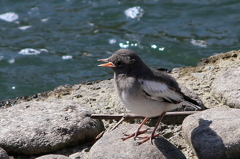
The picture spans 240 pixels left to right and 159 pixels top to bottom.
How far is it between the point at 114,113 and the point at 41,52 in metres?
4.57

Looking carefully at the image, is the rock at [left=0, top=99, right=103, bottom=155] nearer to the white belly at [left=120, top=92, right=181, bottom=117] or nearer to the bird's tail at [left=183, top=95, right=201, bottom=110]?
the white belly at [left=120, top=92, right=181, bottom=117]

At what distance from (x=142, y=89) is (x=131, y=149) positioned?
732mm

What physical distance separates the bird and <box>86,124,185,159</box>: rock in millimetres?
98

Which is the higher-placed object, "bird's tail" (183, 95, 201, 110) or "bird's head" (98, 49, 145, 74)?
"bird's head" (98, 49, 145, 74)

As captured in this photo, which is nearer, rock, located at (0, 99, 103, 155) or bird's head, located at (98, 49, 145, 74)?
bird's head, located at (98, 49, 145, 74)

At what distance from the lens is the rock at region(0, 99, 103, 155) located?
5746 millimetres

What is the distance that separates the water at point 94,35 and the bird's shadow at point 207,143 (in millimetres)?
4359

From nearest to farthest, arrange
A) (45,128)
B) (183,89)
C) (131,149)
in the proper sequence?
1. (131,149)
2. (45,128)
3. (183,89)

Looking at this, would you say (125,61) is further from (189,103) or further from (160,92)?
(189,103)

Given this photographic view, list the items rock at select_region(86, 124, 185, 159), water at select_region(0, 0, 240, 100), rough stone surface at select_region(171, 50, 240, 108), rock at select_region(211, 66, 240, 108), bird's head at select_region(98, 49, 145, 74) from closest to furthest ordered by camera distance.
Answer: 1. rock at select_region(86, 124, 185, 159)
2. bird's head at select_region(98, 49, 145, 74)
3. rock at select_region(211, 66, 240, 108)
4. rough stone surface at select_region(171, 50, 240, 108)
5. water at select_region(0, 0, 240, 100)

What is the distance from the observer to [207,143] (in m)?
5.09

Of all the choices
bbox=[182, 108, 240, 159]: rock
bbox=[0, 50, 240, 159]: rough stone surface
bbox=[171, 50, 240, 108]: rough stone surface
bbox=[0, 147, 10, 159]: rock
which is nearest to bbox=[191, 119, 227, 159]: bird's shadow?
bbox=[182, 108, 240, 159]: rock

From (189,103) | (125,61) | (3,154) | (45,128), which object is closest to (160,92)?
(189,103)

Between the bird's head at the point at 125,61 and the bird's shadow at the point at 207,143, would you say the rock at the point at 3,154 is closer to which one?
the bird's head at the point at 125,61
